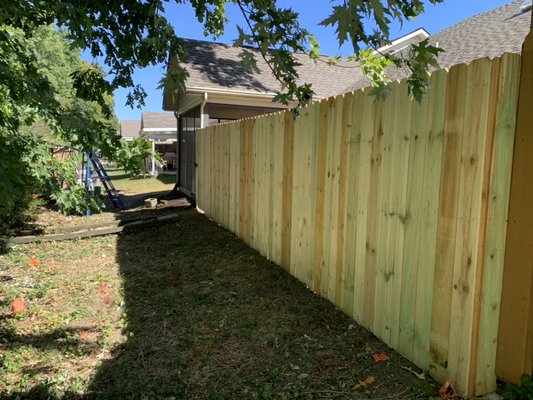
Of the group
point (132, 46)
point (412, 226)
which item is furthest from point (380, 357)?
point (132, 46)

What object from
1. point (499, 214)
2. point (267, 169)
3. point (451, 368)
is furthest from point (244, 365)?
point (267, 169)

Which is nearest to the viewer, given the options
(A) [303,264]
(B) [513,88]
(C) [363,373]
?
(B) [513,88]

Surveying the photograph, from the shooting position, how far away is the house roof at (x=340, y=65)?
866 centimetres

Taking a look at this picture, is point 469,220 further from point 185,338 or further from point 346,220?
point 185,338

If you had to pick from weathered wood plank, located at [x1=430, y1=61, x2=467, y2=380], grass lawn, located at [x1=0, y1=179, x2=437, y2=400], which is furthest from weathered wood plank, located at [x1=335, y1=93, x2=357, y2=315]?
weathered wood plank, located at [x1=430, y1=61, x2=467, y2=380]

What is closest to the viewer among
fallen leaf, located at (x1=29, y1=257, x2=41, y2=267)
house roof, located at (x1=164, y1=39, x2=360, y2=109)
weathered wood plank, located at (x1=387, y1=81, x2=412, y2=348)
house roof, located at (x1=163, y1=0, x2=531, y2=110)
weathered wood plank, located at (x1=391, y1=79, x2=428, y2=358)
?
weathered wood plank, located at (x1=391, y1=79, x2=428, y2=358)

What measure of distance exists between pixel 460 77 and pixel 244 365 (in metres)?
2.33

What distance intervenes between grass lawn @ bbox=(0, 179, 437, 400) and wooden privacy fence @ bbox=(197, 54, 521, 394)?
0.29 m

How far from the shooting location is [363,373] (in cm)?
268

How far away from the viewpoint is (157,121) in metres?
32.3

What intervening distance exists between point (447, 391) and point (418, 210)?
1.08 meters

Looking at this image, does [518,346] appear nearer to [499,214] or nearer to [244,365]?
[499,214]

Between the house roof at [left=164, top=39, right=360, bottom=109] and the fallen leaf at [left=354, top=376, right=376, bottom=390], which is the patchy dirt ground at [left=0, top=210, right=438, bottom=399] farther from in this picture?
the house roof at [left=164, top=39, right=360, bottom=109]

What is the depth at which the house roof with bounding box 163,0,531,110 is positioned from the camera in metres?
8.66
